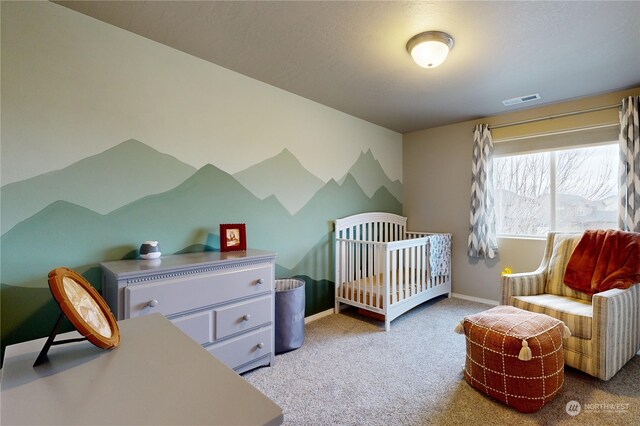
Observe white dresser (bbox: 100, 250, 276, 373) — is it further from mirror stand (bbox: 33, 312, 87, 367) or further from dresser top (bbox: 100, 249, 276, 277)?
mirror stand (bbox: 33, 312, 87, 367)

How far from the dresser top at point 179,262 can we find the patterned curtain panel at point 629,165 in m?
3.10

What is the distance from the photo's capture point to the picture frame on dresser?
2.31 meters

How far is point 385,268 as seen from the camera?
9.18 feet

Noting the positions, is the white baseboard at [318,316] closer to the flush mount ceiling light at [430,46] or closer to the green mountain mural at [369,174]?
the green mountain mural at [369,174]

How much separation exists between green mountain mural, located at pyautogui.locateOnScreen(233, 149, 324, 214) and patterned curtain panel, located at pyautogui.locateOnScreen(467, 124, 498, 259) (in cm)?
186

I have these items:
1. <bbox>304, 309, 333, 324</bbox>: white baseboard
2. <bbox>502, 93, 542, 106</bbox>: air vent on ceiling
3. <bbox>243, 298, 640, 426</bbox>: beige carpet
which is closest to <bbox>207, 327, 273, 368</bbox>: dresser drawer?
<bbox>243, 298, 640, 426</bbox>: beige carpet

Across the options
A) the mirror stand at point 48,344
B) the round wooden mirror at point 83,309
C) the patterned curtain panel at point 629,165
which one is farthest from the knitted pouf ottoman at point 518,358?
the mirror stand at point 48,344

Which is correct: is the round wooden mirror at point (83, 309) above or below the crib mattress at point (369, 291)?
above

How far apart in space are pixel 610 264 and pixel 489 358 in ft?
4.47

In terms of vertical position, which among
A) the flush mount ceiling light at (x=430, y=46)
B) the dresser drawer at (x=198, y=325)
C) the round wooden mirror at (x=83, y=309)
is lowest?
the dresser drawer at (x=198, y=325)

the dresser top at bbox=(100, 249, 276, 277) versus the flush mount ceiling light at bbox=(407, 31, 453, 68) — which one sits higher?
the flush mount ceiling light at bbox=(407, 31, 453, 68)

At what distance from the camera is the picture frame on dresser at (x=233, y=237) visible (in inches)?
90.9

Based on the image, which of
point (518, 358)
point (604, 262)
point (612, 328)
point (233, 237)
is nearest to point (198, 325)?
point (233, 237)

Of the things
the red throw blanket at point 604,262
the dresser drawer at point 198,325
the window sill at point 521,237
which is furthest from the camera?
the window sill at point 521,237
